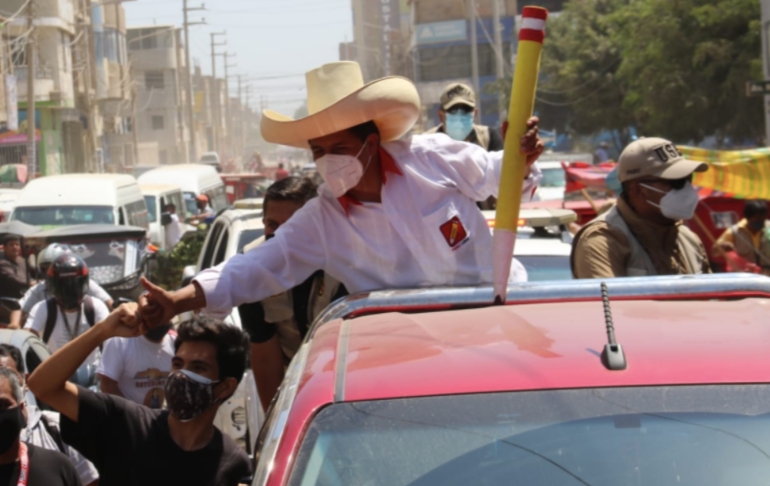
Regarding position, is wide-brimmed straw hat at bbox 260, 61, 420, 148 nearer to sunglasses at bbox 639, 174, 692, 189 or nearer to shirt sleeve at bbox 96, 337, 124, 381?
sunglasses at bbox 639, 174, 692, 189

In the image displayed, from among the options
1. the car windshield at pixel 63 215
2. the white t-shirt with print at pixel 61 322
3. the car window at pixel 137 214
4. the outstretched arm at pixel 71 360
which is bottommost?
the car window at pixel 137 214

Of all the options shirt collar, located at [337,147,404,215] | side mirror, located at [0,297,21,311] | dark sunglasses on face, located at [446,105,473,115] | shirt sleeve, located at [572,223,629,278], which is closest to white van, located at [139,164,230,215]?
side mirror, located at [0,297,21,311]

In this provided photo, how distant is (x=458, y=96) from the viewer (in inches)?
262

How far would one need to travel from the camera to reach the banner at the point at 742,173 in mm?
10289

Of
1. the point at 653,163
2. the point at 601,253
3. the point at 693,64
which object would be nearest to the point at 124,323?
the point at 601,253

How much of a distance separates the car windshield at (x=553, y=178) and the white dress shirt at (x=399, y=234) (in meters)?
20.7

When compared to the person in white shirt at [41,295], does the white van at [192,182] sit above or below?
below

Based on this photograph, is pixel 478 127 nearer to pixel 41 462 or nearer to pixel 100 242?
pixel 41 462

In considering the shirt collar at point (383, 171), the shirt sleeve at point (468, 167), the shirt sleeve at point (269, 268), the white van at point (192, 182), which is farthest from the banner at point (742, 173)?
the white van at point (192, 182)

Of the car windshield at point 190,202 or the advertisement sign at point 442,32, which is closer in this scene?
the car windshield at point 190,202

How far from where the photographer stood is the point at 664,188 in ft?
15.1

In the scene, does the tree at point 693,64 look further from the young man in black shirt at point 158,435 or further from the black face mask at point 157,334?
the young man in black shirt at point 158,435

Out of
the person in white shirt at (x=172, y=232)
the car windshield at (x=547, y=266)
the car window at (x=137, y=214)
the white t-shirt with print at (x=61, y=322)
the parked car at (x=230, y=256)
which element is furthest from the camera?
the person in white shirt at (x=172, y=232)

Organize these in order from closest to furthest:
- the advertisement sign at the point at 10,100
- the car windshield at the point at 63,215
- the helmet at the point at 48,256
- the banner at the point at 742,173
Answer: the helmet at the point at 48,256, the banner at the point at 742,173, the car windshield at the point at 63,215, the advertisement sign at the point at 10,100
